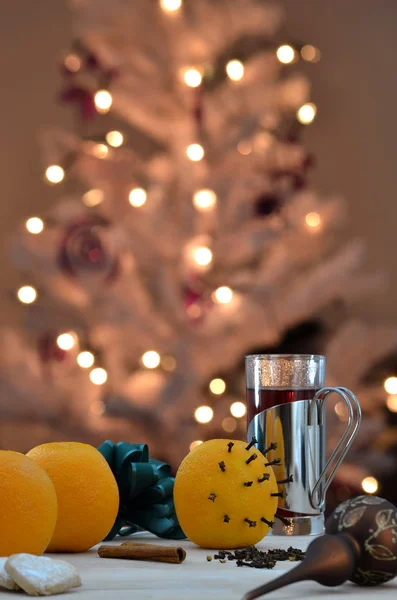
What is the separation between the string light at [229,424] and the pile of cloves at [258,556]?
136 centimetres

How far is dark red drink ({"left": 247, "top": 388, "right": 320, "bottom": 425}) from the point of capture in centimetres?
80

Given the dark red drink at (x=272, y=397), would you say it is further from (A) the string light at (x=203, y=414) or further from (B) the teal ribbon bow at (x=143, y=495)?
(A) the string light at (x=203, y=414)

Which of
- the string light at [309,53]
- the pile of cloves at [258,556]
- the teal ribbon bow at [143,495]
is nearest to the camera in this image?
the pile of cloves at [258,556]

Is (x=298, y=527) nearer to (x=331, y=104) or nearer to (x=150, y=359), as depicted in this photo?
(x=150, y=359)

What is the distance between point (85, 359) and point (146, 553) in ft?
4.56

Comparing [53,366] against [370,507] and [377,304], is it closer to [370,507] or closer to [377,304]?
[377,304]

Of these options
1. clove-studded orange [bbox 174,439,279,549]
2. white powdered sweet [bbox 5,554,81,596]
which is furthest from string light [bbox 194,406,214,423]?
white powdered sweet [bbox 5,554,81,596]

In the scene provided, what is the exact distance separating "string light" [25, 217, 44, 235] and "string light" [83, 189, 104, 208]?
123 millimetres

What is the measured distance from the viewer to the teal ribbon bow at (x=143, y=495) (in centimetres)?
77

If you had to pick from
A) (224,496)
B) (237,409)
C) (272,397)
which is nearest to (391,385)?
(237,409)

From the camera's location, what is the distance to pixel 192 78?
209 cm

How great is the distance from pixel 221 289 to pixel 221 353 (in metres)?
0.15

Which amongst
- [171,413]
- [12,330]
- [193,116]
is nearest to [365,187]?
[193,116]

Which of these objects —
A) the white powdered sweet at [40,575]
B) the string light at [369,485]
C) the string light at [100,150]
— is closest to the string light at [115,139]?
the string light at [100,150]
